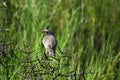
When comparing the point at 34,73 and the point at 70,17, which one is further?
the point at 70,17

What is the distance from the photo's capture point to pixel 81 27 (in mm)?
5012

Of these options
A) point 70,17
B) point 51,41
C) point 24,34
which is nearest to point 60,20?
point 70,17

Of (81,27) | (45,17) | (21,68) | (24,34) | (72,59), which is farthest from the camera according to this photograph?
(81,27)

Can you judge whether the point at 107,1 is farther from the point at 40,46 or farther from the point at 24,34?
the point at 40,46

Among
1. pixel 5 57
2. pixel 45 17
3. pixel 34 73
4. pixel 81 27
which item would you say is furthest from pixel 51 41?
pixel 81 27

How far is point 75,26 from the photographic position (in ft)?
15.6

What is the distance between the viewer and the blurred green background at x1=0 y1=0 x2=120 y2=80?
4070 mm

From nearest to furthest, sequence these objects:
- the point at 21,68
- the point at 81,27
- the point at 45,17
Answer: the point at 21,68 → the point at 45,17 → the point at 81,27

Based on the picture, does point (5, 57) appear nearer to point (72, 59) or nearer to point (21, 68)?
point (21, 68)

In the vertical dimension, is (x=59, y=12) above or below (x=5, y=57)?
above

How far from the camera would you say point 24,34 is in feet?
13.7

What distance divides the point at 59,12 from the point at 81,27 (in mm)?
312

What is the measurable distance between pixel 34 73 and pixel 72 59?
110 centimetres

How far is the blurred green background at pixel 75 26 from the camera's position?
407 centimetres
